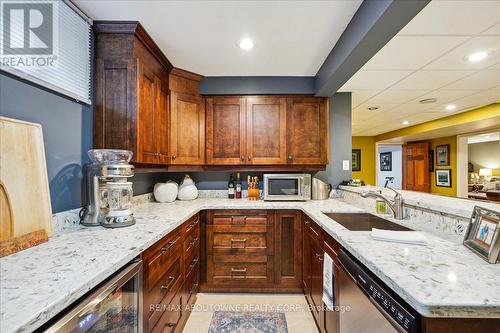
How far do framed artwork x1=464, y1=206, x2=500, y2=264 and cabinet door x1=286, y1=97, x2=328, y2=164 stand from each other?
161 centimetres

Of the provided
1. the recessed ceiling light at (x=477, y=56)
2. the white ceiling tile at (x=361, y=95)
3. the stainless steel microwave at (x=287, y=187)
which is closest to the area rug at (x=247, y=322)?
the stainless steel microwave at (x=287, y=187)

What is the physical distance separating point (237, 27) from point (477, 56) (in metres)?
2.05

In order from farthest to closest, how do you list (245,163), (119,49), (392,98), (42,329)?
(392,98) → (245,163) → (119,49) → (42,329)

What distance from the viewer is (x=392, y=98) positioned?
10.2ft

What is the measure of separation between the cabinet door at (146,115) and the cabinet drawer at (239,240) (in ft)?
3.19

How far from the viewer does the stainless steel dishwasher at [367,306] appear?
2.59 ft

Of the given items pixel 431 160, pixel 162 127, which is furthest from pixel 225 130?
pixel 431 160

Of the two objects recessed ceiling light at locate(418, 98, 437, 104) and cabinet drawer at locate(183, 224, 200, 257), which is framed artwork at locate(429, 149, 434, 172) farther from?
cabinet drawer at locate(183, 224, 200, 257)

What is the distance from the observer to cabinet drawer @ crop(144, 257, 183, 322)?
4.25 ft

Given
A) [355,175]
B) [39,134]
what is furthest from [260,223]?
[355,175]

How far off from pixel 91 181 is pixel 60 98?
547mm

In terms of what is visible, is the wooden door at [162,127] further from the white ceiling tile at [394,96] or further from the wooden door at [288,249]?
the white ceiling tile at [394,96]

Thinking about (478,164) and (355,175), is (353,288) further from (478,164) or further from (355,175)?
(478,164)

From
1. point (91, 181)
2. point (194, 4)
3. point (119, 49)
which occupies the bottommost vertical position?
point (91, 181)
